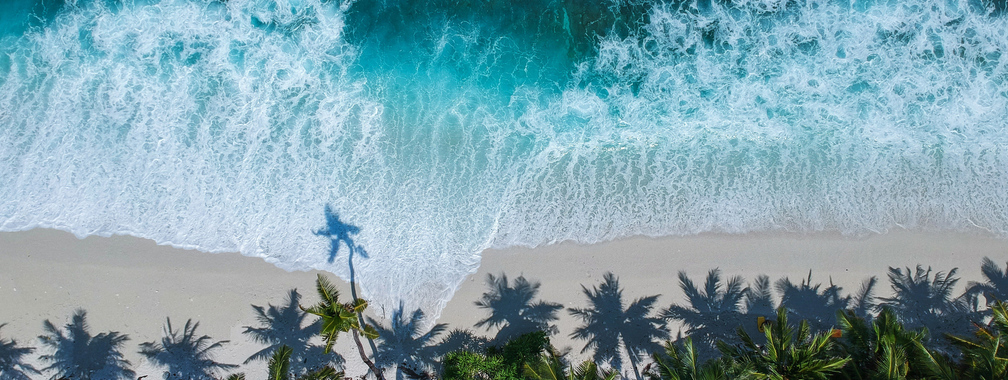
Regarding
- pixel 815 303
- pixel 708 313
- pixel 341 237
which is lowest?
pixel 815 303

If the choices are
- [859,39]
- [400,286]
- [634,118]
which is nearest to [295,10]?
[400,286]

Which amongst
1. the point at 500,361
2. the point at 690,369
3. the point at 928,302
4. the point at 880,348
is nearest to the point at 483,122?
the point at 500,361

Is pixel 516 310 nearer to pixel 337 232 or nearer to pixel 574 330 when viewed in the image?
pixel 574 330

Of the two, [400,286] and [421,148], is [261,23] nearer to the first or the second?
[421,148]

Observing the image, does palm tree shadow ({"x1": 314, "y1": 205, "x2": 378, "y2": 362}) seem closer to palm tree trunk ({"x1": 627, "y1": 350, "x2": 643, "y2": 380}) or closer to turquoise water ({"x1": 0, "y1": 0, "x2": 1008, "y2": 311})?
turquoise water ({"x1": 0, "y1": 0, "x2": 1008, "y2": 311})

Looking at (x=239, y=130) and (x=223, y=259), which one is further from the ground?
(x=239, y=130)

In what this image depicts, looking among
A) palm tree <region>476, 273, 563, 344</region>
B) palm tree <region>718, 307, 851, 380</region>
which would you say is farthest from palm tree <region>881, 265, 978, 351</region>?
palm tree <region>476, 273, 563, 344</region>
